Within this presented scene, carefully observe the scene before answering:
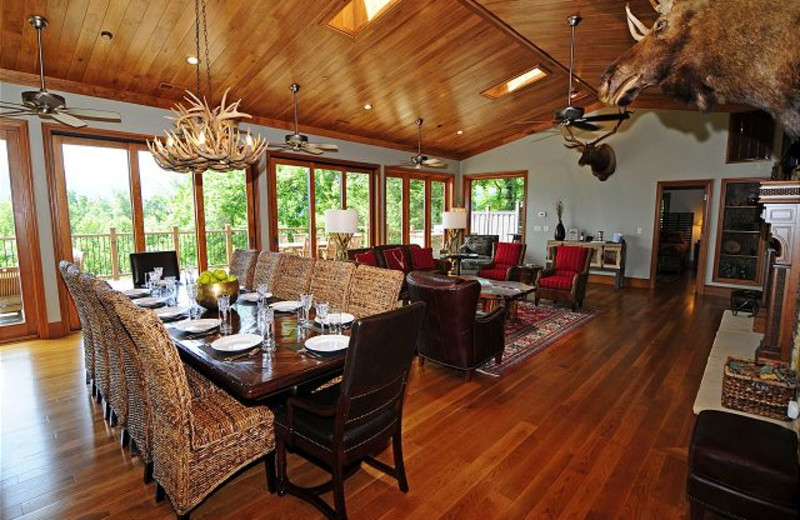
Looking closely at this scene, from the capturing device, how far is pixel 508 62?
5512mm

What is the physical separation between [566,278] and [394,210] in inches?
163

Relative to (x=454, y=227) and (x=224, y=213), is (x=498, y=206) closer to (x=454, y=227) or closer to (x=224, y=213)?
(x=454, y=227)

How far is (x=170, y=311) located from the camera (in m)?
2.72

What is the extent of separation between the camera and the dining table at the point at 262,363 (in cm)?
168

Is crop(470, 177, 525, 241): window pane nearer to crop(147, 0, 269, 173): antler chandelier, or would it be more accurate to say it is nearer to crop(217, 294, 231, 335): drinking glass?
crop(147, 0, 269, 173): antler chandelier

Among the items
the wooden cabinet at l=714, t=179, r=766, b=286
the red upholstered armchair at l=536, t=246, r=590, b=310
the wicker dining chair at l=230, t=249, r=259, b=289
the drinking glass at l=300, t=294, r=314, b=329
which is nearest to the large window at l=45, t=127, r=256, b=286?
the wicker dining chair at l=230, t=249, r=259, b=289

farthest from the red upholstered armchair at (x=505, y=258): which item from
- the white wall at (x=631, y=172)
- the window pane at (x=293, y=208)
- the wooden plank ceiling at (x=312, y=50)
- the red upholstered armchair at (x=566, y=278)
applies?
the window pane at (x=293, y=208)

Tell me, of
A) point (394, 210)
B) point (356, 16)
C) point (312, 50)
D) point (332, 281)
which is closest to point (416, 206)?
point (394, 210)

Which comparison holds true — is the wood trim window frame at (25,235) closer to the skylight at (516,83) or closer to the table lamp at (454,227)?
the table lamp at (454,227)

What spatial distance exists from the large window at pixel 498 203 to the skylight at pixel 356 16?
5.98 m

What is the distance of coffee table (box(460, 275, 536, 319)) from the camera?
15.1 feet

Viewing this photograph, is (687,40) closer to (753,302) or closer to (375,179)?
(753,302)

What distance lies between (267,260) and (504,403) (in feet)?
8.14

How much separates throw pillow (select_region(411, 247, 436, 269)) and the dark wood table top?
4492mm
